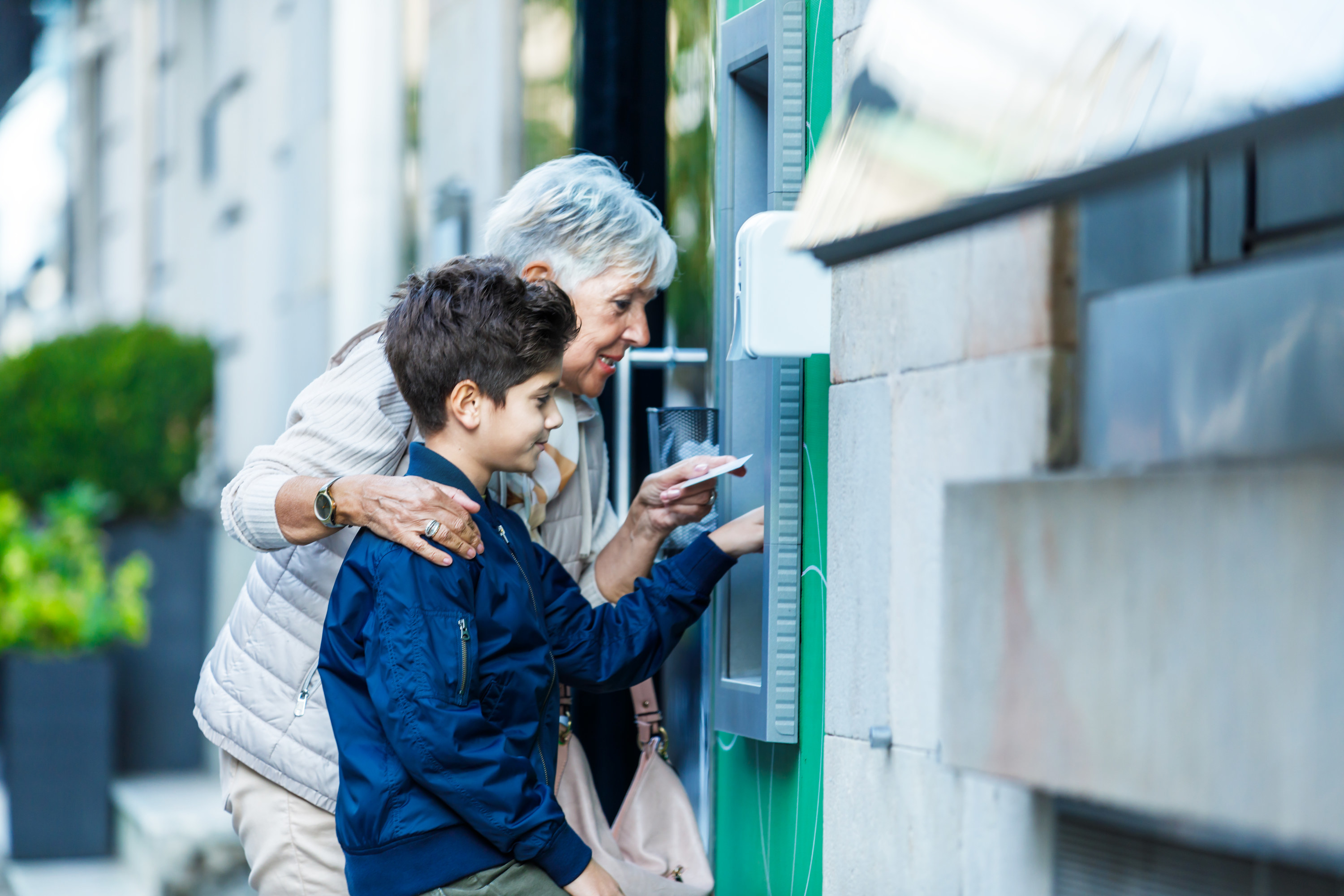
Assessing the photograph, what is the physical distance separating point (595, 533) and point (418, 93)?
4.12m

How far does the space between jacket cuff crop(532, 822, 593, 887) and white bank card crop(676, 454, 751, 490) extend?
0.74 metres

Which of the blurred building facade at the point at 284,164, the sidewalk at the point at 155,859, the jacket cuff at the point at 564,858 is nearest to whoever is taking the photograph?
the jacket cuff at the point at 564,858

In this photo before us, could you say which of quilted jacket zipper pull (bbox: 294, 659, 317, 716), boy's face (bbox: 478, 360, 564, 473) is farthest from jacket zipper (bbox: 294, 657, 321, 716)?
boy's face (bbox: 478, 360, 564, 473)

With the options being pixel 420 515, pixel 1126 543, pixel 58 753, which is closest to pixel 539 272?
pixel 420 515

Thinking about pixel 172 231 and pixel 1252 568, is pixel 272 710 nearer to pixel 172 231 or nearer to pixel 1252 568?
pixel 1252 568

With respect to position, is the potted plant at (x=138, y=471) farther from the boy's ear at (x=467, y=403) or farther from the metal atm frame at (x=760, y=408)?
the boy's ear at (x=467, y=403)

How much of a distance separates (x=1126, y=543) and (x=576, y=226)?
1486mm

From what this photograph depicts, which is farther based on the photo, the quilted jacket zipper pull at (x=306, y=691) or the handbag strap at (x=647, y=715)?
the handbag strap at (x=647, y=715)

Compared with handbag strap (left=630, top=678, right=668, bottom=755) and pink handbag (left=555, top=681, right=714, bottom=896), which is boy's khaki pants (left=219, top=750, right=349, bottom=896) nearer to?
pink handbag (left=555, top=681, right=714, bottom=896)

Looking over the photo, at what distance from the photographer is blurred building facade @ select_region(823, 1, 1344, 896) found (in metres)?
1.38

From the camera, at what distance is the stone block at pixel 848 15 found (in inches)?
98.8

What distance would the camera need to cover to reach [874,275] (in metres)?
2.43

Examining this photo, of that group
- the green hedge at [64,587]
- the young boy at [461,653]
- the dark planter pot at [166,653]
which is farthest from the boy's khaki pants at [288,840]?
the dark planter pot at [166,653]

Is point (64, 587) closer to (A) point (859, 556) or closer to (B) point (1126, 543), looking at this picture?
(A) point (859, 556)
